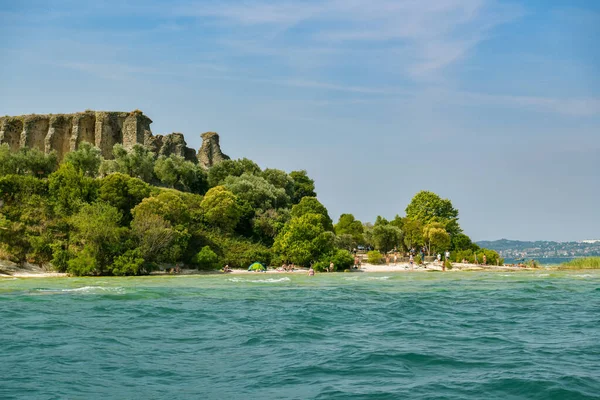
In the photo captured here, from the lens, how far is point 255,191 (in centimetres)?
5994

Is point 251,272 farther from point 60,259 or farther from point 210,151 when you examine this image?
point 210,151

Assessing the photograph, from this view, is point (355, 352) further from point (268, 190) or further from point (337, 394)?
point (268, 190)

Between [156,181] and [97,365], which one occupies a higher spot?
[156,181]

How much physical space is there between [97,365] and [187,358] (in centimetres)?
169

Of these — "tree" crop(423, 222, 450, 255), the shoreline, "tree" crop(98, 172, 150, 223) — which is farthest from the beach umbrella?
"tree" crop(423, 222, 450, 255)

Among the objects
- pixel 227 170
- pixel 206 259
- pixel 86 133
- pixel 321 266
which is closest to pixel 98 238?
pixel 206 259

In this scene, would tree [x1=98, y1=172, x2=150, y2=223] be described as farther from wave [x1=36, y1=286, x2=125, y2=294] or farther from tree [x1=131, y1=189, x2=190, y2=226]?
wave [x1=36, y1=286, x2=125, y2=294]

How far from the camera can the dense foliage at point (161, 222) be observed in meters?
41.7

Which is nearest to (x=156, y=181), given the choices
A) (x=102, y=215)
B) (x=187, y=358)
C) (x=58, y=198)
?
(x=58, y=198)

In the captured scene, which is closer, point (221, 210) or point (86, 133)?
point (221, 210)

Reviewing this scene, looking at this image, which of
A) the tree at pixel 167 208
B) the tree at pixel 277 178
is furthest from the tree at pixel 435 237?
the tree at pixel 167 208

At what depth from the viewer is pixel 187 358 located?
12.6 m

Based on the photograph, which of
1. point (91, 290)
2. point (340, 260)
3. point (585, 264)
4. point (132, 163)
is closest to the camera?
point (91, 290)

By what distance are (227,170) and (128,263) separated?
30.4 metres
